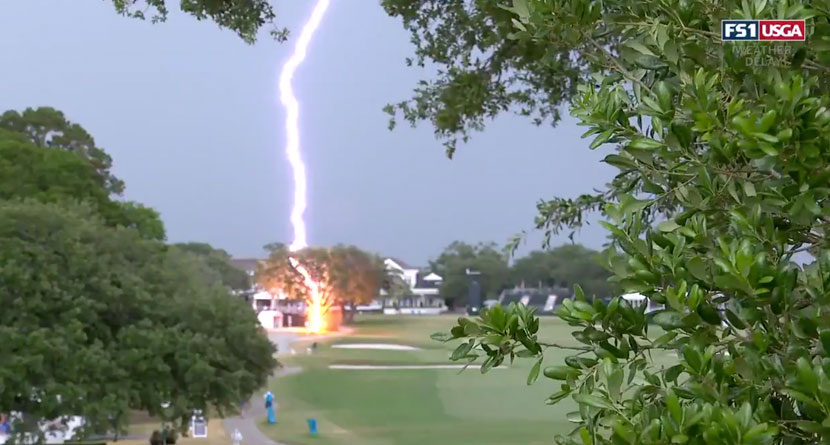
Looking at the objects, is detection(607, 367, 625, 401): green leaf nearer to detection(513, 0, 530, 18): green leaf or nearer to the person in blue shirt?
detection(513, 0, 530, 18): green leaf

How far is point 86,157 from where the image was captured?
532 inches

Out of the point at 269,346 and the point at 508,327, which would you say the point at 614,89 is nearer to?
the point at 508,327

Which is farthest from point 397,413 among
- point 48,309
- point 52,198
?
point 48,309

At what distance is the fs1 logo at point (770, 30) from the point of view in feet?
2.53

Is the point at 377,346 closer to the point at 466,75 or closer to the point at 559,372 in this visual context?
the point at 466,75

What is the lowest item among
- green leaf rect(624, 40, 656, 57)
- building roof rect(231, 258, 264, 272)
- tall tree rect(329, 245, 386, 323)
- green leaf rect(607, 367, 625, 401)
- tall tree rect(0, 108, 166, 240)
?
green leaf rect(607, 367, 625, 401)

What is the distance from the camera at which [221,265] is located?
46.5ft

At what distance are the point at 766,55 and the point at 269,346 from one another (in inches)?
350

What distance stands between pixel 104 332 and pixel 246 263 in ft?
17.7

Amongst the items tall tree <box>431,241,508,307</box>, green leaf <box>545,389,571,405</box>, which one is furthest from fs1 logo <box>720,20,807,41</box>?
tall tree <box>431,241,508,307</box>

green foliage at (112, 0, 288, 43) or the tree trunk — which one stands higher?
green foliage at (112, 0, 288, 43)

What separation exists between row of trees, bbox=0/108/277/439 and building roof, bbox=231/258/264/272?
3.38 m

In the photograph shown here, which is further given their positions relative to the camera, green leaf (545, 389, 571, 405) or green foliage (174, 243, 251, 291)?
green foliage (174, 243, 251, 291)

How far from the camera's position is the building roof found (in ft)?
44.2
